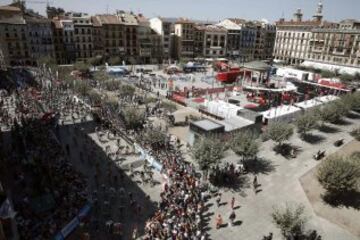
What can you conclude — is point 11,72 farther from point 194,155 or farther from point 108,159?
point 194,155

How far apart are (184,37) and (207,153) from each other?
80.8 metres

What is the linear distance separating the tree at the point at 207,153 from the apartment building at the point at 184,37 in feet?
260

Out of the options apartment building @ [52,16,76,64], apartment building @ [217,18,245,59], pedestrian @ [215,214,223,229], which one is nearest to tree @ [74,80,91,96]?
pedestrian @ [215,214,223,229]

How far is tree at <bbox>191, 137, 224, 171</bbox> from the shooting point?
82.4ft

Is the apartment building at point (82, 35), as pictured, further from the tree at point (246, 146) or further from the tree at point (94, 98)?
the tree at point (246, 146)

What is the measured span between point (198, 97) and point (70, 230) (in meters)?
41.6

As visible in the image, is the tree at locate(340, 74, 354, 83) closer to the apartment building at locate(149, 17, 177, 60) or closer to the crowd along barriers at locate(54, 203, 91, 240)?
the apartment building at locate(149, 17, 177, 60)

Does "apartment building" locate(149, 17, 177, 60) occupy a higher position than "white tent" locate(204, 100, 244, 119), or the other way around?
"apartment building" locate(149, 17, 177, 60)

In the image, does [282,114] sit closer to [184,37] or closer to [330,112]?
[330,112]

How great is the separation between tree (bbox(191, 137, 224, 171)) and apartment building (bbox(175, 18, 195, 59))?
79323 millimetres

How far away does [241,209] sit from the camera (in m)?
22.6

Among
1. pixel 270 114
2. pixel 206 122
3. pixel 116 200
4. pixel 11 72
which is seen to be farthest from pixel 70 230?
pixel 11 72

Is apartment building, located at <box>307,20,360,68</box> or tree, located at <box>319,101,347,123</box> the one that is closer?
tree, located at <box>319,101,347,123</box>

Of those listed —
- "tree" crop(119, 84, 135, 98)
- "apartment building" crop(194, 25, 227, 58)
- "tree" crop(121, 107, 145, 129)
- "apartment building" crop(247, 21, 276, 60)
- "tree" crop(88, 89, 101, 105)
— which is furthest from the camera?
"apartment building" crop(247, 21, 276, 60)
